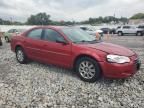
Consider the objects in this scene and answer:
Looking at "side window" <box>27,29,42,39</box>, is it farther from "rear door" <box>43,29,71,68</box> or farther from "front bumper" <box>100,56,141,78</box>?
"front bumper" <box>100,56,141,78</box>

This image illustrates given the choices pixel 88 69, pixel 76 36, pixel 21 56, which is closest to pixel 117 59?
pixel 88 69

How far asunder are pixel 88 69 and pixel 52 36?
1.71 meters

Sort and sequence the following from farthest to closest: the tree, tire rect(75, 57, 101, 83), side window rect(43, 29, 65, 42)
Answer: the tree, side window rect(43, 29, 65, 42), tire rect(75, 57, 101, 83)

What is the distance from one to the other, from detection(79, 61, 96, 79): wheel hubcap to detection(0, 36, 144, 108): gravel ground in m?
0.21

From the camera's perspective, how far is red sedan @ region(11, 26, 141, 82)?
5094 mm

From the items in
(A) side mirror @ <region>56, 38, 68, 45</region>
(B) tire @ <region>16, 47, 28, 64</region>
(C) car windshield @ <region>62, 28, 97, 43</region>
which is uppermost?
(C) car windshield @ <region>62, 28, 97, 43</region>

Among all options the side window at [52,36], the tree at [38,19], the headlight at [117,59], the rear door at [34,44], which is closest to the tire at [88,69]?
the headlight at [117,59]

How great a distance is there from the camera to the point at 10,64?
25.5ft

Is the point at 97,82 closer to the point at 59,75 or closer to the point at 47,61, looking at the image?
the point at 59,75

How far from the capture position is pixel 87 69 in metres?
5.48

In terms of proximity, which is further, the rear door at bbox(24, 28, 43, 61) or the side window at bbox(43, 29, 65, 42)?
the rear door at bbox(24, 28, 43, 61)

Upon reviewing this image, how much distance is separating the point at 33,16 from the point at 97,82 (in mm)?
74364

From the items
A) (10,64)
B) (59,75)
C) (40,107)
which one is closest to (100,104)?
(40,107)

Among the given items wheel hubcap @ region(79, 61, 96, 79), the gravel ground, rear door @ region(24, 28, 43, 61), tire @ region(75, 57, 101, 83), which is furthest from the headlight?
rear door @ region(24, 28, 43, 61)
